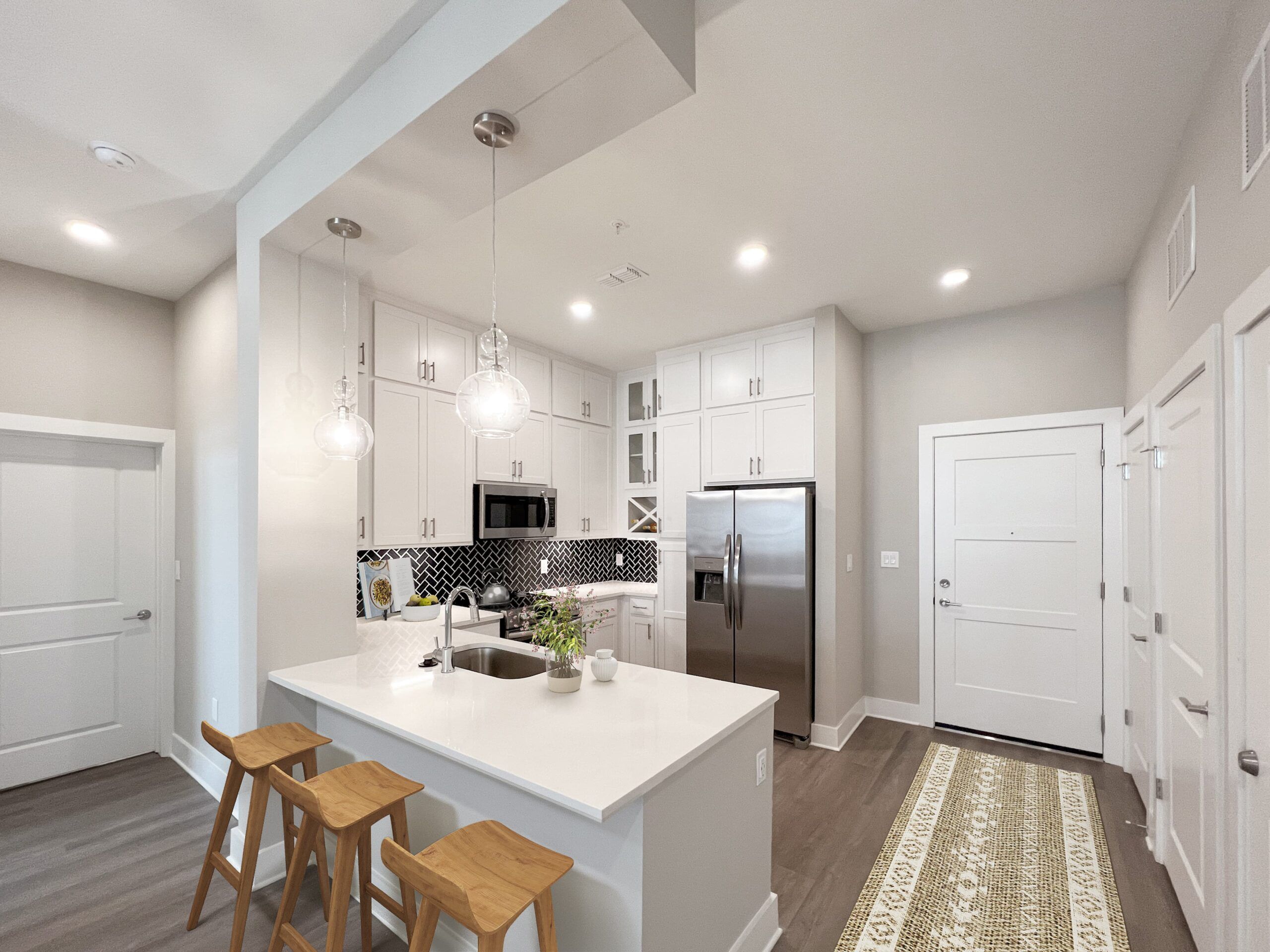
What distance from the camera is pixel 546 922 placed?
1.34m

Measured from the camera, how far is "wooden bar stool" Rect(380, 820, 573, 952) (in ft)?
3.97

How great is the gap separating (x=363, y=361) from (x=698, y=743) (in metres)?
2.86

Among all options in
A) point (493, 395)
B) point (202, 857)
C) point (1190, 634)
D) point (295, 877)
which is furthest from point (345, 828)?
point (1190, 634)

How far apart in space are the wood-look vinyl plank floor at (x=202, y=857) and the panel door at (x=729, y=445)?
5.92 feet

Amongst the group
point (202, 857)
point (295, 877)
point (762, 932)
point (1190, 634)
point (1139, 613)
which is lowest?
point (202, 857)

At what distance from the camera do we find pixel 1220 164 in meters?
1.66

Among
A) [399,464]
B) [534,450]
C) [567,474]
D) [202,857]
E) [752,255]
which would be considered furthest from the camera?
[567,474]

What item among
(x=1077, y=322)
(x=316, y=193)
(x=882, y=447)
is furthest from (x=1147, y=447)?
(x=316, y=193)

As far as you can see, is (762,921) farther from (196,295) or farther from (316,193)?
(196,295)

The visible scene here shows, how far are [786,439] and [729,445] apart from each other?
17.3 inches

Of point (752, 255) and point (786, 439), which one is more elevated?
point (752, 255)

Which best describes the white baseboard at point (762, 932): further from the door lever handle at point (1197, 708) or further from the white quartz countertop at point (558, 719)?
the door lever handle at point (1197, 708)

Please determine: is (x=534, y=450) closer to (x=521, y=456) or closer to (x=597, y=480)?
(x=521, y=456)

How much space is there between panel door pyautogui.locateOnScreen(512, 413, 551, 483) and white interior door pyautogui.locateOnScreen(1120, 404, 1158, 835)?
3535 mm
